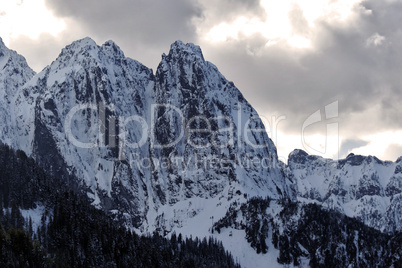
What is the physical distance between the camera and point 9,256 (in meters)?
197

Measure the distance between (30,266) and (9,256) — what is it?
7566 millimetres

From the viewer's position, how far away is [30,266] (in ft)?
653
